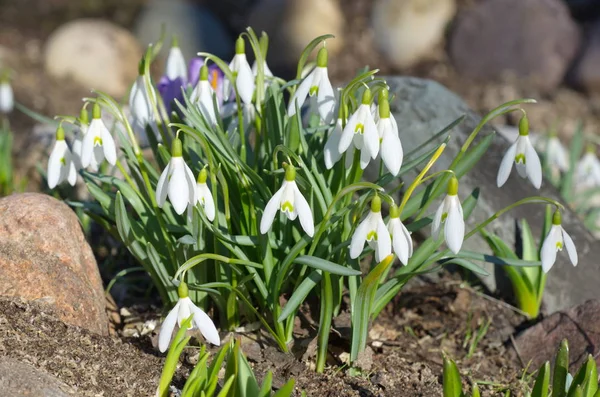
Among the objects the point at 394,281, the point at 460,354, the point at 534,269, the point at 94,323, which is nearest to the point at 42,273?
the point at 94,323

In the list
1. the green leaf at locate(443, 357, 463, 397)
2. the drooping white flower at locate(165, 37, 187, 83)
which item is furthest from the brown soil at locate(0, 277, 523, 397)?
the drooping white flower at locate(165, 37, 187, 83)

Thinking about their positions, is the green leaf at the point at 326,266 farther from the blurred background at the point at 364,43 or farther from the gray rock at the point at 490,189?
the blurred background at the point at 364,43

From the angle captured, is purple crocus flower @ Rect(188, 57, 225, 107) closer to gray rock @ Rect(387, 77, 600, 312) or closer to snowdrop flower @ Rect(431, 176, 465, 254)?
gray rock @ Rect(387, 77, 600, 312)

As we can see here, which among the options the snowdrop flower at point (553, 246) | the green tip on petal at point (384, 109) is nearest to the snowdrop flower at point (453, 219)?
the green tip on petal at point (384, 109)

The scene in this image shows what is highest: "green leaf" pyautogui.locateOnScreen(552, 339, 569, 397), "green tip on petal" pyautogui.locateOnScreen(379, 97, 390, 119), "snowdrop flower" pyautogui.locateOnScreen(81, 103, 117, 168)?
"green tip on petal" pyautogui.locateOnScreen(379, 97, 390, 119)

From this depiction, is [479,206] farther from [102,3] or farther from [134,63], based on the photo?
[102,3]

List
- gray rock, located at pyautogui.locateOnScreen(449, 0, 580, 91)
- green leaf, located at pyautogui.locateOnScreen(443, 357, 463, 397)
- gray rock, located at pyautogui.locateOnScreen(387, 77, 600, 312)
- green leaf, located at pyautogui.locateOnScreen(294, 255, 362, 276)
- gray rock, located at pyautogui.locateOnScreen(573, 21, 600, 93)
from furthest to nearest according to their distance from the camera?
gray rock, located at pyautogui.locateOnScreen(449, 0, 580, 91)
gray rock, located at pyautogui.locateOnScreen(573, 21, 600, 93)
gray rock, located at pyautogui.locateOnScreen(387, 77, 600, 312)
green leaf, located at pyautogui.locateOnScreen(294, 255, 362, 276)
green leaf, located at pyautogui.locateOnScreen(443, 357, 463, 397)
